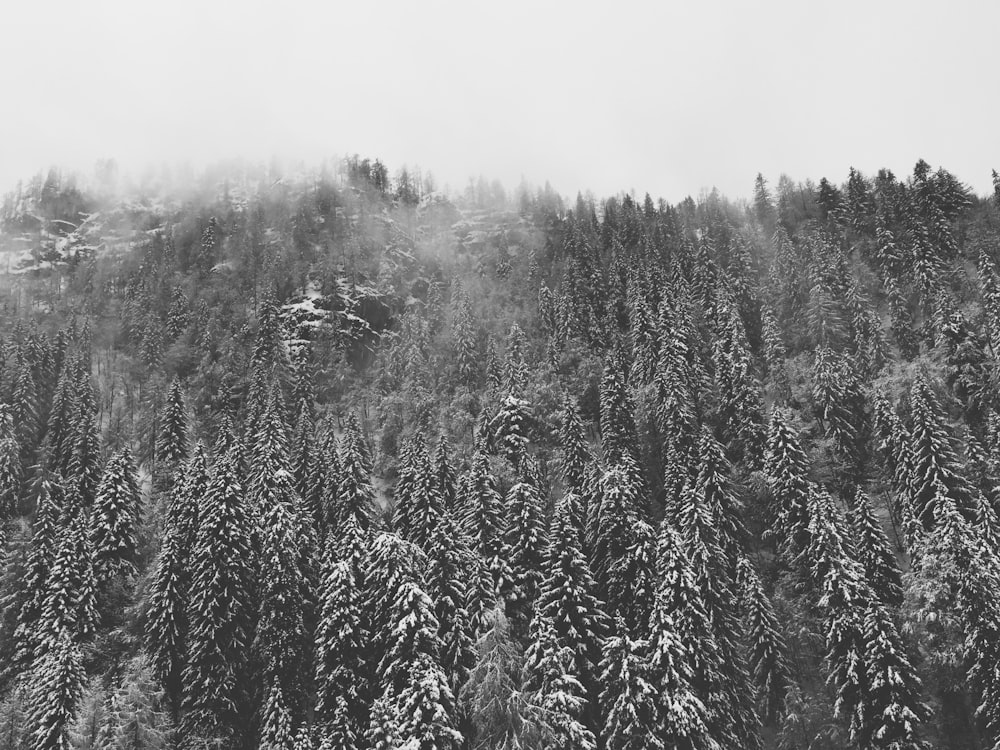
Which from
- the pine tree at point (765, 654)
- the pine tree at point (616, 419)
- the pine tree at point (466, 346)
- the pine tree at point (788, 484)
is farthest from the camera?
the pine tree at point (466, 346)

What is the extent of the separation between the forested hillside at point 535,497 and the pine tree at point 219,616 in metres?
0.21

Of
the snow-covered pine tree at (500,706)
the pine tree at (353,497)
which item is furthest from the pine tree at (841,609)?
the pine tree at (353,497)

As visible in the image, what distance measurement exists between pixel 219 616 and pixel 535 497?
21.2 metres

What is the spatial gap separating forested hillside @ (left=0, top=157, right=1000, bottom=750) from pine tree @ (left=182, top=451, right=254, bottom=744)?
0.21m

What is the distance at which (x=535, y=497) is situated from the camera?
40.2 metres

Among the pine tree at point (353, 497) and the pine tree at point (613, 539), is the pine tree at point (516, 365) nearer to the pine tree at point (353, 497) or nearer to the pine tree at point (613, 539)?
the pine tree at point (353, 497)

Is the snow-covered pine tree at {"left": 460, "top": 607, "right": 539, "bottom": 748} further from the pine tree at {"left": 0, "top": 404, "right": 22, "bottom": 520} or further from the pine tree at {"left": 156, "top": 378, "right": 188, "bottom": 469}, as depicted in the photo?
the pine tree at {"left": 0, "top": 404, "right": 22, "bottom": 520}

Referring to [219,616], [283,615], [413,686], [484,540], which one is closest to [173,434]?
[219,616]

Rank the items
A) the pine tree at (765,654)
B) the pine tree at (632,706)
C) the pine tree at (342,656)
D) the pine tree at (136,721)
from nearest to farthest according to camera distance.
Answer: the pine tree at (632,706)
the pine tree at (136,721)
the pine tree at (342,656)
the pine tree at (765,654)

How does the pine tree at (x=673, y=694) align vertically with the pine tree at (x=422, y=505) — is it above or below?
below

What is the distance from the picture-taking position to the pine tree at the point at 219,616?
123 ft

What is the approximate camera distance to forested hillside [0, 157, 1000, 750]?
33.5m

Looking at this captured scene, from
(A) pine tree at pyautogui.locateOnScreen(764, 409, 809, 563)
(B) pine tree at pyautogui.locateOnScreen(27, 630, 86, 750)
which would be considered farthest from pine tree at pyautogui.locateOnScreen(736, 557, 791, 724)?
(B) pine tree at pyautogui.locateOnScreen(27, 630, 86, 750)

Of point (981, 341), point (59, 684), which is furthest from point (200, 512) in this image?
point (981, 341)
